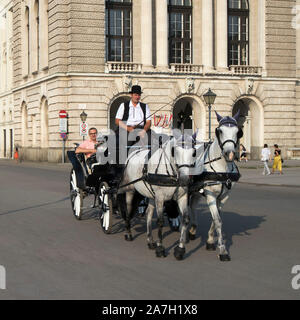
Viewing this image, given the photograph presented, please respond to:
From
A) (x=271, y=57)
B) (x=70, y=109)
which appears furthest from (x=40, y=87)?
(x=271, y=57)

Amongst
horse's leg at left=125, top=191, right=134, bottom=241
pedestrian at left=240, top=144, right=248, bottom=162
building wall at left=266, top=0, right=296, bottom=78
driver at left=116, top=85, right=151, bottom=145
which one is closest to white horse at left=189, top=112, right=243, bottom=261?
horse's leg at left=125, top=191, right=134, bottom=241

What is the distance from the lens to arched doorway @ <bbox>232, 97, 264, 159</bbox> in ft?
156

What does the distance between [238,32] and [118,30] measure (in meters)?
10.1

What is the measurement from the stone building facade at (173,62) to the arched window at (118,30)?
77 mm

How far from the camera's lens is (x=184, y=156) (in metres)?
8.51

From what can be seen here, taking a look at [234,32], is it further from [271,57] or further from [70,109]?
[70,109]

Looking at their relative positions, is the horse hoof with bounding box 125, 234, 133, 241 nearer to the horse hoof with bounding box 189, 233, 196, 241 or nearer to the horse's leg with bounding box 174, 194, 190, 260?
the horse hoof with bounding box 189, 233, 196, 241

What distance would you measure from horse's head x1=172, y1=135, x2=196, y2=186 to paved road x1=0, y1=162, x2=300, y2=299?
1.25m

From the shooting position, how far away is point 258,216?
45.3 feet

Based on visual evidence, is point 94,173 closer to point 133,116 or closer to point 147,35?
point 133,116

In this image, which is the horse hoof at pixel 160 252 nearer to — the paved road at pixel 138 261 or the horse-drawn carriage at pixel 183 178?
the horse-drawn carriage at pixel 183 178

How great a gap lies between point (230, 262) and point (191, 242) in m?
1.84

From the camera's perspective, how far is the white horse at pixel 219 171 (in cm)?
870
